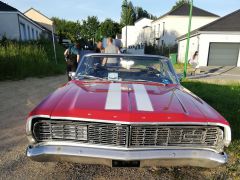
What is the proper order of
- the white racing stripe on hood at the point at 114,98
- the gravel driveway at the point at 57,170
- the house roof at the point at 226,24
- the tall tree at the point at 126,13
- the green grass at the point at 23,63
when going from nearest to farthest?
the white racing stripe on hood at the point at 114,98, the gravel driveway at the point at 57,170, the green grass at the point at 23,63, the house roof at the point at 226,24, the tall tree at the point at 126,13

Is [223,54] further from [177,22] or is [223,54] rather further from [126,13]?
[126,13]

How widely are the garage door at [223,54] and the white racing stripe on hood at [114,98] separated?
20.7 m

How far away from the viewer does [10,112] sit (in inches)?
211

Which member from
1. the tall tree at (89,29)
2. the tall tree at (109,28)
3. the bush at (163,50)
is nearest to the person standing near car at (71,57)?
the bush at (163,50)

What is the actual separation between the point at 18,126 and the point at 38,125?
2.30 m

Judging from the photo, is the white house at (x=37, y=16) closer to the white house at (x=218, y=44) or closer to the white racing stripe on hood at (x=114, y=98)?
the white house at (x=218, y=44)

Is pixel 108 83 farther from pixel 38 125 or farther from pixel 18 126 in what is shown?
pixel 18 126

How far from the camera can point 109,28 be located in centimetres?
6975

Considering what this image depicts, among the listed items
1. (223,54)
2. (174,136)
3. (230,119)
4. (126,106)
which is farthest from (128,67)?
(223,54)

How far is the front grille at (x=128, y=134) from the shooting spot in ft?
7.82

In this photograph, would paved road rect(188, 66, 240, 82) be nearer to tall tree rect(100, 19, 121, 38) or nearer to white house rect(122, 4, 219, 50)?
white house rect(122, 4, 219, 50)

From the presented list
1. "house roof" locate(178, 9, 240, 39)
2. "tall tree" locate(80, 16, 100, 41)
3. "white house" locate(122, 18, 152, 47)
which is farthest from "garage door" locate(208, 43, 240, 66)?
"tall tree" locate(80, 16, 100, 41)

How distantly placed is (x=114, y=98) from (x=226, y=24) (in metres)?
23.3

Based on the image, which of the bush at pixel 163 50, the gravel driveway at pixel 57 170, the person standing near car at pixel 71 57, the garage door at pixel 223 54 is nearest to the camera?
the gravel driveway at pixel 57 170
